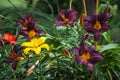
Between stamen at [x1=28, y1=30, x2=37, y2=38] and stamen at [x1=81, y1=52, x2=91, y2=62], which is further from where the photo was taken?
stamen at [x1=28, y1=30, x2=37, y2=38]

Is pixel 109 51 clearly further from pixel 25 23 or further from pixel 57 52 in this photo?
pixel 25 23

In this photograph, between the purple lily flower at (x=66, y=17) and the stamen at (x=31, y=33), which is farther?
the purple lily flower at (x=66, y=17)

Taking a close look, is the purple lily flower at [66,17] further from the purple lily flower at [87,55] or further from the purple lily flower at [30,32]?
the purple lily flower at [87,55]

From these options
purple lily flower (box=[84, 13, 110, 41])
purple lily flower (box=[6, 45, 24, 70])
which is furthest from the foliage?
purple lily flower (box=[84, 13, 110, 41])

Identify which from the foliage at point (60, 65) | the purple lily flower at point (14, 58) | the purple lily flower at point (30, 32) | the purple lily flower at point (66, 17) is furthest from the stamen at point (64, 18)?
the purple lily flower at point (14, 58)

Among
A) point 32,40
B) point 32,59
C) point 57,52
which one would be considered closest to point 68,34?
point 57,52

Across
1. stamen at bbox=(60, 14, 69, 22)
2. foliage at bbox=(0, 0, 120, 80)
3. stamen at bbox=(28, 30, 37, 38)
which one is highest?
stamen at bbox=(60, 14, 69, 22)

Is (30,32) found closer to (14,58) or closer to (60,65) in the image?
(14,58)

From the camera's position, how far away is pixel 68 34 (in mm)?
3211

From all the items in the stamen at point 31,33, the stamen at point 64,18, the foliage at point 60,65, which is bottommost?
the foliage at point 60,65

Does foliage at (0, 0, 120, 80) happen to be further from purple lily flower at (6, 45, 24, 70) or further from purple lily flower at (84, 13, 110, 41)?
purple lily flower at (84, 13, 110, 41)

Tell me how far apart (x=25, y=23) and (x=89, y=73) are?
573 mm

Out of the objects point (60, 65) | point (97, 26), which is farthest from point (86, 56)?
point (60, 65)

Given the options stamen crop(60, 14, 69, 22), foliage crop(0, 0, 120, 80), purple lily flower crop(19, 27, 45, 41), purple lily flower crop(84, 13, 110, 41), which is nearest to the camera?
purple lily flower crop(84, 13, 110, 41)
